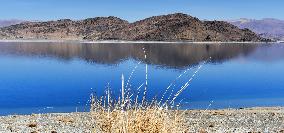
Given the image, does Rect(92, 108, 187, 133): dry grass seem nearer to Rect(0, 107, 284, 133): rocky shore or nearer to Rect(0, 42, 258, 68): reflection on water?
Rect(0, 107, 284, 133): rocky shore

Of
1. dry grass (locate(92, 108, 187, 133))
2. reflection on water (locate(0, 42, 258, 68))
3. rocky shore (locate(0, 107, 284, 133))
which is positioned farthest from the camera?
reflection on water (locate(0, 42, 258, 68))

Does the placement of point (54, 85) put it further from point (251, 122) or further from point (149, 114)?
point (149, 114)

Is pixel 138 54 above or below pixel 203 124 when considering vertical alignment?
below

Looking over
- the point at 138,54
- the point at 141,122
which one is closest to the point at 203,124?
the point at 141,122

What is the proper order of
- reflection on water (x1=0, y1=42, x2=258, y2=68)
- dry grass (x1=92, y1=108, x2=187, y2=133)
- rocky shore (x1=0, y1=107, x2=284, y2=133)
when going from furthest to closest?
reflection on water (x1=0, y1=42, x2=258, y2=68)
rocky shore (x1=0, y1=107, x2=284, y2=133)
dry grass (x1=92, y1=108, x2=187, y2=133)

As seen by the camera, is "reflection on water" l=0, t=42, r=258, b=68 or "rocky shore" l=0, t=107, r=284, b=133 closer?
"rocky shore" l=0, t=107, r=284, b=133

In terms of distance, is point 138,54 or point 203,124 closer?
point 203,124

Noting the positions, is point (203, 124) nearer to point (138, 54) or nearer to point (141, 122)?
point (141, 122)

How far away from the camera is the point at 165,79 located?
165 ft

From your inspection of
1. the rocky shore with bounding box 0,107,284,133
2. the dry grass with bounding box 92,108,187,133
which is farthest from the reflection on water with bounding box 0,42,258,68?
the dry grass with bounding box 92,108,187,133

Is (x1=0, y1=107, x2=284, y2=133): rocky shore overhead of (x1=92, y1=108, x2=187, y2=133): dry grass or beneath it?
beneath

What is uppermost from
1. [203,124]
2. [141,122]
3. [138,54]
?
[141,122]

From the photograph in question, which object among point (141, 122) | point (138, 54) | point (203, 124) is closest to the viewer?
point (141, 122)

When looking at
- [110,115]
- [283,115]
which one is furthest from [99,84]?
A: [110,115]
